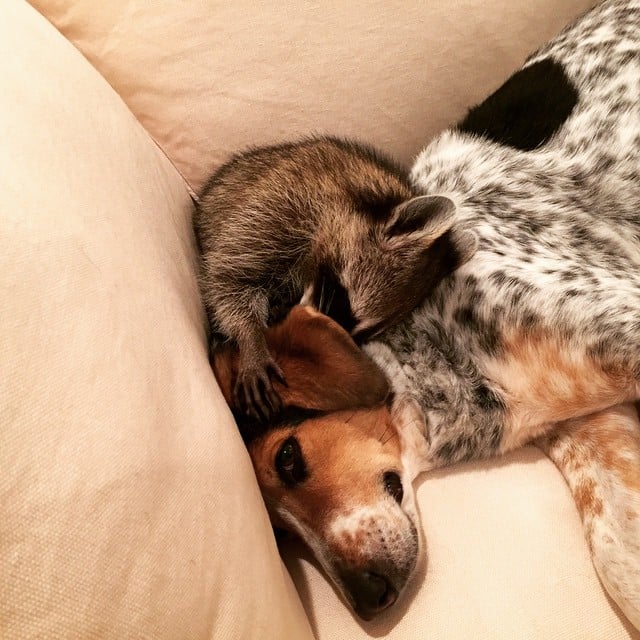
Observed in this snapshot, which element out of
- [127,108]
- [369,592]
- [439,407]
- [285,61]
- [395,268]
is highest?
[285,61]

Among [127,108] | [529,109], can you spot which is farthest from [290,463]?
[529,109]

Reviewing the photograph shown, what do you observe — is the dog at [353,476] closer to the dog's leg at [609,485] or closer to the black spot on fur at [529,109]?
the dog's leg at [609,485]

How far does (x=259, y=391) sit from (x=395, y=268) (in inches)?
18.4

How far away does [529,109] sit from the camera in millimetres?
1695

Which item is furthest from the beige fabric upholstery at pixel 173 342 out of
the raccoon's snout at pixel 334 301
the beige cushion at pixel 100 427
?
the raccoon's snout at pixel 334 301

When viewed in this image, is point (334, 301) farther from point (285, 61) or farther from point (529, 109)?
point (529, 109)

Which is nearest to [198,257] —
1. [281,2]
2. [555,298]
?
[281,2]

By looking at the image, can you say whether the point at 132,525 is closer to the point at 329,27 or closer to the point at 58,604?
the point at 58,604

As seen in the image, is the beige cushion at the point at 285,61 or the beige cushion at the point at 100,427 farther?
the beige cushion at the point at 285,61

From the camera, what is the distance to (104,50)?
5.08ft

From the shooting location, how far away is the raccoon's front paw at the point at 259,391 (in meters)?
1.27

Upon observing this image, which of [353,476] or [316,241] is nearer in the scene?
[353,476]

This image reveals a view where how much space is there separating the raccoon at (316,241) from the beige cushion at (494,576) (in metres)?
0.44

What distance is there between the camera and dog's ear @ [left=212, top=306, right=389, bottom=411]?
4.11 ft
